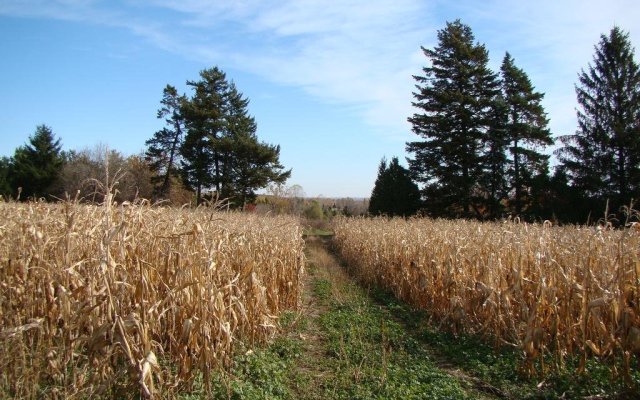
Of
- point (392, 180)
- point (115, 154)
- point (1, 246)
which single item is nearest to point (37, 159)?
point (115, 154)

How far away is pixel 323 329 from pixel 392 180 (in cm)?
2537

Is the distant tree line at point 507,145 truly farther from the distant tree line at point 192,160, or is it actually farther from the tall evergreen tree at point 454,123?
the distant tree line at point 192,160

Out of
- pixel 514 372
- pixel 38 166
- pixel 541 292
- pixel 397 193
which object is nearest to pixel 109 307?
pixel 514 372

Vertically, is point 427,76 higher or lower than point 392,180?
higher

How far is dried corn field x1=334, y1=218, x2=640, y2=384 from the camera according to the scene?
13.3ft

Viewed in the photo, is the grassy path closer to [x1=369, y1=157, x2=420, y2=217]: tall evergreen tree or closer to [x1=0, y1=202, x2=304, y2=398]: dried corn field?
[x1=0, y1=202, x2=304, y2=398]: dried corn field

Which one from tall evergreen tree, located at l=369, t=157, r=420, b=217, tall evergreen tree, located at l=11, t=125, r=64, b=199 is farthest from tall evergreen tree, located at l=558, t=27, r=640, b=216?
tall evergreen tree, located at l=11, t=125, r=64, b=199

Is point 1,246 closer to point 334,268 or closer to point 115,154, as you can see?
point 334,268

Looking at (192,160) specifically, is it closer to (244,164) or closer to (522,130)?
(244,164)

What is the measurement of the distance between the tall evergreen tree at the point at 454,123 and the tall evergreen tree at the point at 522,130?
128 cm

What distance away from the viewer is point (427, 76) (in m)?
31.3

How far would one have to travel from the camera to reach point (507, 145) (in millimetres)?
28328

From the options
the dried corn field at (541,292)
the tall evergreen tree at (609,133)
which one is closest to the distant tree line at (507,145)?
the tall evergreen tree at (609,133)

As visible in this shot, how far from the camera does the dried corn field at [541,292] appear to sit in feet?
13.3
